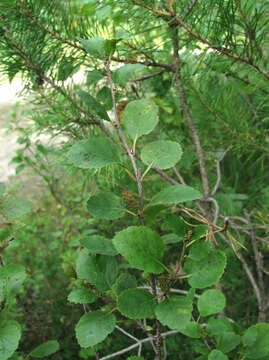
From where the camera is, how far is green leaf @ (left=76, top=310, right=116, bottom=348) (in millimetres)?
413

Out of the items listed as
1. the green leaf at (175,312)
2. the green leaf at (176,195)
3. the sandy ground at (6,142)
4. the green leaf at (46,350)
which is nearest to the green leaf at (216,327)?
the green leaf at (175,312)

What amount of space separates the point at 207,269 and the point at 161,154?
0.52 feet

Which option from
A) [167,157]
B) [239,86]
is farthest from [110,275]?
[239,86]

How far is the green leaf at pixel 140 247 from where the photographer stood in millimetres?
373

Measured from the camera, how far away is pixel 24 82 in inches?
27.8

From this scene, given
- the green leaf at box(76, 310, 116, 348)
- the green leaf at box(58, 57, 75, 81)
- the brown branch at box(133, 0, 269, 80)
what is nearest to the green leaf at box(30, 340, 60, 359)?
the green leaf at box(76, 310, 116, 348)

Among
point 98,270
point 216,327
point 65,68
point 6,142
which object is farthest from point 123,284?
point 6,142

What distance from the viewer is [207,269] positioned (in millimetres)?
403

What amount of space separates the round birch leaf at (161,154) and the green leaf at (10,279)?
286 millimetres

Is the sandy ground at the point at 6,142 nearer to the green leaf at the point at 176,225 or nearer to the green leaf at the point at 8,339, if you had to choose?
the green leaf at the point at 8,339

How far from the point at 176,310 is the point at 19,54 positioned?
519 millimetres

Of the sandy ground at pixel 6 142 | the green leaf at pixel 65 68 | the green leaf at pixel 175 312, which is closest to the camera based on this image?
the green leaf at pixel 175 312

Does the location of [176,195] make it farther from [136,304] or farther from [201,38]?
[201,38]

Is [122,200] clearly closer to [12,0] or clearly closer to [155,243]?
[155,243]
